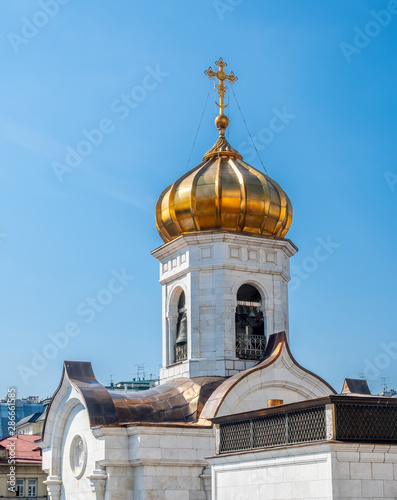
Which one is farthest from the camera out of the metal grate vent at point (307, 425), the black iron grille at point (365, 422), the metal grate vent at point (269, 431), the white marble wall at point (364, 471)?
the metal grate vent at point (269, 431)

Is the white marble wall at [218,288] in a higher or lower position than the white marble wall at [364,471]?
higher

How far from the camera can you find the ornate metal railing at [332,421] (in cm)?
1406

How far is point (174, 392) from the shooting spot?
70.9 ft

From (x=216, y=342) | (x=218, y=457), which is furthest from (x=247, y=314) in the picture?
(x=218, y=457)

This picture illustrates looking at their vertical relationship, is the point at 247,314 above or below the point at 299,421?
above

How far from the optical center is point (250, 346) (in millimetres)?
22844

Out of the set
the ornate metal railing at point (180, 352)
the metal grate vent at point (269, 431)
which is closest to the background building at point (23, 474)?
the ornate metal railing at point (180, 352)

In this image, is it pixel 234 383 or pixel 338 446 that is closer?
pixel 338 446

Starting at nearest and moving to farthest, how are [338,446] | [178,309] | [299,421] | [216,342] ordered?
[338,446] → [299,421] → [216,342] → [178,309]

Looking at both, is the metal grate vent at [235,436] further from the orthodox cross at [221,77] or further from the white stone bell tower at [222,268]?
the orthodox cross at [221,77]

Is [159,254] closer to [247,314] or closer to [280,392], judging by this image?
[247,314]

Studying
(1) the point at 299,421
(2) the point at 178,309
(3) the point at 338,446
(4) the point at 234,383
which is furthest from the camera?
(2) the point at 178,309

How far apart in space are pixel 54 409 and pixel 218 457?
291 inches

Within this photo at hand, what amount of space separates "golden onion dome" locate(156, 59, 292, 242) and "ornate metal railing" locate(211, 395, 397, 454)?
334 inches
